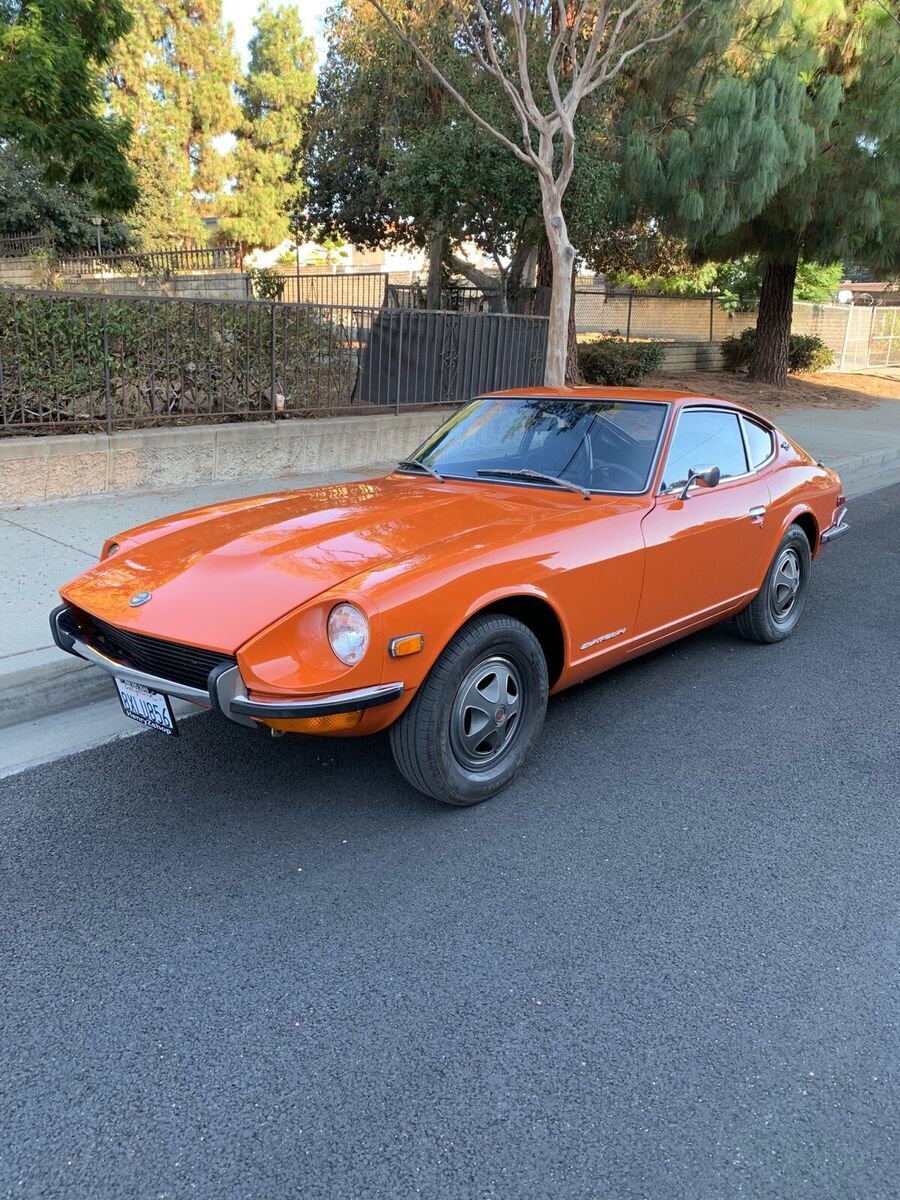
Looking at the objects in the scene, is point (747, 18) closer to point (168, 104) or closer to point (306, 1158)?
point (306, 1158)

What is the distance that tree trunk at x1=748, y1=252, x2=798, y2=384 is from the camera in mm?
20250

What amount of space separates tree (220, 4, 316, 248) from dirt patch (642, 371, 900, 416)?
875 inches

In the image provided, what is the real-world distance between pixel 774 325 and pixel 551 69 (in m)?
13.1

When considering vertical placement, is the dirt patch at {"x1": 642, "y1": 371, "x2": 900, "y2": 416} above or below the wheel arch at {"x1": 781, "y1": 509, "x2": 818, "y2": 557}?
above

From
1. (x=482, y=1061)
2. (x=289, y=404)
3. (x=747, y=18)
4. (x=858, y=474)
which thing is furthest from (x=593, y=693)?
(x=747, y=18)

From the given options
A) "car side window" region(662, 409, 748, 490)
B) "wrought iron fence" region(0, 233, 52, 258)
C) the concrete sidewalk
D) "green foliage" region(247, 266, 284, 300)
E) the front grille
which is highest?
"wrought iron fence" region(0, 233, 52, 258)

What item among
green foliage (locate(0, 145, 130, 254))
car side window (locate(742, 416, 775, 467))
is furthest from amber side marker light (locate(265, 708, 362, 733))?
green foliage (locate(0, 145, 130, 254))

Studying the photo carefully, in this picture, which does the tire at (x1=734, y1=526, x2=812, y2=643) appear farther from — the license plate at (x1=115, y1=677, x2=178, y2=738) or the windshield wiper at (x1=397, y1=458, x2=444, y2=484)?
the license plate at (x1=115, y1=677, x2=178, y2=738)

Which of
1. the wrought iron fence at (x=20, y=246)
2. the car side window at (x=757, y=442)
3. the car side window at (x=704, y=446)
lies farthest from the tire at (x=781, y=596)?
the wrought iron fence at (x=20, y=246)

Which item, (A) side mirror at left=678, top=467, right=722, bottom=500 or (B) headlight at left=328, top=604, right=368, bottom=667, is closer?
(B) headlight at left=328, top=604, right=368, bottom=667

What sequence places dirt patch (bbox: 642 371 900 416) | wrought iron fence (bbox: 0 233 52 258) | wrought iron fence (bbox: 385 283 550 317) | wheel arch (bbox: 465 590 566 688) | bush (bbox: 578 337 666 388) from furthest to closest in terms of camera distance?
wrought iron fence (bbox: 0 233 52 258) → dirt patch (bbox: 642 371 900 416) → bush (bbox: 578 337 666 388) → wrought iron fence (bbox: 385 283 550 317) → wheel arch (bbox: 465 590 566 688)

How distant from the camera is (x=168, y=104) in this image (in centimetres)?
3450

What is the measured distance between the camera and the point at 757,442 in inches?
212

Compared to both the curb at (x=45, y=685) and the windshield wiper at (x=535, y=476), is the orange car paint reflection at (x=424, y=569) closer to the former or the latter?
the windshield wiper at (x=535, y=476)
